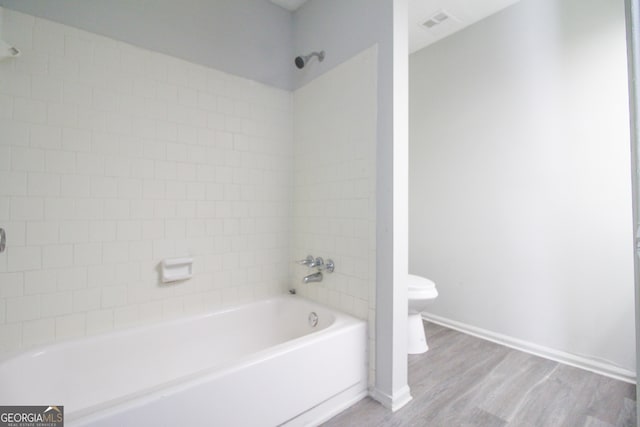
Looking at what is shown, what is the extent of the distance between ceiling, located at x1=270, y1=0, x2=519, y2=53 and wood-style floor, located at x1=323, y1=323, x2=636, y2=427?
2566 mm

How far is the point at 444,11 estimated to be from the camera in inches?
90.3

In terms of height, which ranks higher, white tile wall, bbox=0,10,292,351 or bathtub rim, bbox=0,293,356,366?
white tile wall, bbox=0,10,292,351

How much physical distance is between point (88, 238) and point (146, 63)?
1.00m

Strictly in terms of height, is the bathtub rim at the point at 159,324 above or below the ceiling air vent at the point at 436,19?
below

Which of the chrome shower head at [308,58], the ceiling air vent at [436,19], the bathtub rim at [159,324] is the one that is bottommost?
the bathtub rim at [159,324]

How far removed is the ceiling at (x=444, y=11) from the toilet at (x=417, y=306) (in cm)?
206

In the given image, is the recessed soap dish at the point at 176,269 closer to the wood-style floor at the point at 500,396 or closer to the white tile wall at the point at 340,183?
the white tile wall at the point at 340,183

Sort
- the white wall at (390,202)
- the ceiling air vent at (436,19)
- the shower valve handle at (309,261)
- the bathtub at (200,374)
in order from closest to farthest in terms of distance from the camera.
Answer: the bathtub at (200,374) → the white wall at (390,202) → the shower valve handle at (309,261) → the ceiling air vent at (436,19)

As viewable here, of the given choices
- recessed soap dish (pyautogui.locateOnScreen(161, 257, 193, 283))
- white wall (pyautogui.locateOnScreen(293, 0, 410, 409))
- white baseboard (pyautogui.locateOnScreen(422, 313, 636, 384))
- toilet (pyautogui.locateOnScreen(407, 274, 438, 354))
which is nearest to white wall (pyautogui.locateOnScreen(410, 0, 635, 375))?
white baseboard (pyautogui.locateOnScreen(422, 313, 636, 384))

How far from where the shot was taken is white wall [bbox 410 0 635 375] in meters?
1.82

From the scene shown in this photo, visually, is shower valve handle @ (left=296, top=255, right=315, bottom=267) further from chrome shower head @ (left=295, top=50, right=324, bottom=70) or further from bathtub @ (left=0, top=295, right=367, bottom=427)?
chrome shower head @ (left=295, top=50, right=324, bottom=70)

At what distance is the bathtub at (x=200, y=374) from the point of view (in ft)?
3.45

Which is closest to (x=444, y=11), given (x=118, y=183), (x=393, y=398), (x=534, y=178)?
Result: (x=534, y=178)

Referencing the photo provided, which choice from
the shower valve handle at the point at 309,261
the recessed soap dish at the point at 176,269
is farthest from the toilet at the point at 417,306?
the recessed soap dish at the point at 176,269
